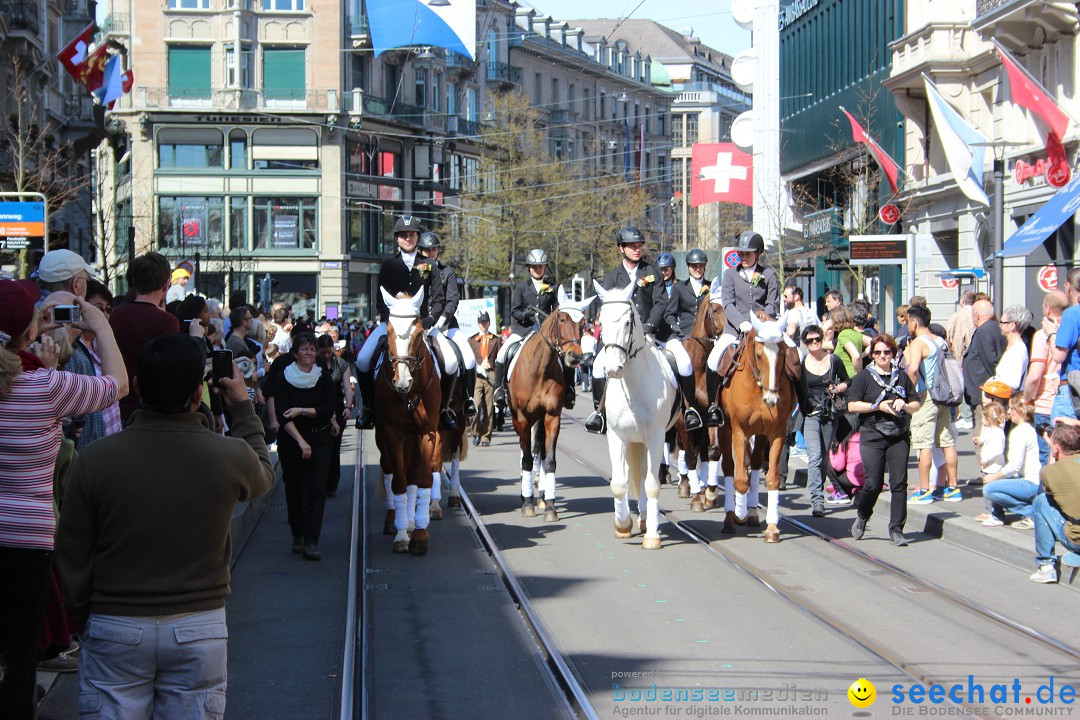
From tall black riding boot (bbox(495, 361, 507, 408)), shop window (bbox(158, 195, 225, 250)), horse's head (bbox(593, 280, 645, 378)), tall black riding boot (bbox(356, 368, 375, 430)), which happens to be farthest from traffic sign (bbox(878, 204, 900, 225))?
shop window (bbox(158, 195, 225, 250))

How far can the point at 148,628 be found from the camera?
473 cm

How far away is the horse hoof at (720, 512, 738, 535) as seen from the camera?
42.9 feet

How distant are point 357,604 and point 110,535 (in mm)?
5220

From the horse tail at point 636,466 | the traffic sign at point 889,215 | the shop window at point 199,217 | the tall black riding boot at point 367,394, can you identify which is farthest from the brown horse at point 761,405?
the shop window at point 199,217

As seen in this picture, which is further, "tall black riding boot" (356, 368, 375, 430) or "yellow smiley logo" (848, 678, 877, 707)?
"tall black riding boot" (356, 368, 375, 430)

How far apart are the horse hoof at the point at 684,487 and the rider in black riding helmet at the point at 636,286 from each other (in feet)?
8.06

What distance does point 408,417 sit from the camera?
1238cm

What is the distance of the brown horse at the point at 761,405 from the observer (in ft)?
41.0

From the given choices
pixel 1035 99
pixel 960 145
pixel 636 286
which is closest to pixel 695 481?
pixel 636 286

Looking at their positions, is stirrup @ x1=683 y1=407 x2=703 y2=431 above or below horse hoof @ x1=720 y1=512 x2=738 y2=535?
above

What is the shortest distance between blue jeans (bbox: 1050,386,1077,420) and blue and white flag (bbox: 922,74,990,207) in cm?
1659

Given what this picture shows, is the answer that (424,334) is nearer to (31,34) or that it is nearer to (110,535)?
(110,535)

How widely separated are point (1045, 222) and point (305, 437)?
17.4 metres

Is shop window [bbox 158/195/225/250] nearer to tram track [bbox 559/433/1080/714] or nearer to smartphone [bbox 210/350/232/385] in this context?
tram track [bbox 559/433/1080/714]
